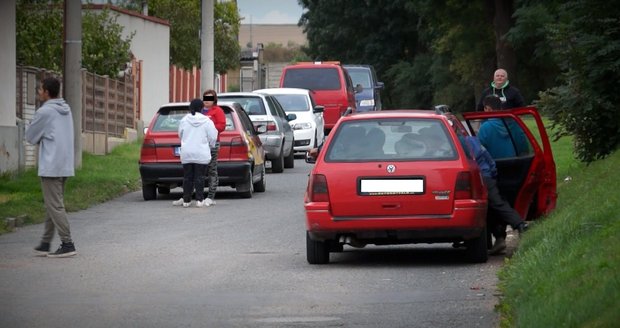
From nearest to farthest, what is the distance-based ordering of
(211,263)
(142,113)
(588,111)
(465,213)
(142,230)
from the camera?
(465,213)
(211,263)
(142,230)
(588,111)
(142,113)

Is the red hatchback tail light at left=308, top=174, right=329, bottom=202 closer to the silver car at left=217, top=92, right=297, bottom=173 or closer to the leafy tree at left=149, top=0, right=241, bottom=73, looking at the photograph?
the silver car at left=217, top=92, right=297, bottom=173

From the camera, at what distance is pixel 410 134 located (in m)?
14.3

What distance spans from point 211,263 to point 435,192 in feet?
7.66

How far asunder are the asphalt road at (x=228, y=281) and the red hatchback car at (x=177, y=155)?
3.68m

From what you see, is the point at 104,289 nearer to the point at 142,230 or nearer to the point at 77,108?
the point at 142,230

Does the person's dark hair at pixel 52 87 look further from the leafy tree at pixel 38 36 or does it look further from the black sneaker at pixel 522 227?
the leafy tree at pixel 38 36

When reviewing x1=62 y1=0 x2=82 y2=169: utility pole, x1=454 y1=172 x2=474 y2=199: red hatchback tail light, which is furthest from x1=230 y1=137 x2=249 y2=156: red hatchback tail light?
x1=454 y1=172 x2=474 y2=199: red hatchback tail light

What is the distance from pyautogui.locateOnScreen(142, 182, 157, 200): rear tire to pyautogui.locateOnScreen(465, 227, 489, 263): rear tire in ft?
33.6

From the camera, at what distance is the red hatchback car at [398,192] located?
13711mm

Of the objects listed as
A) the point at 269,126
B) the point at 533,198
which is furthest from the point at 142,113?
the point at 533,198

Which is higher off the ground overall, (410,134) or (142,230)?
(410,134)

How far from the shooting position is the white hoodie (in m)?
21.8

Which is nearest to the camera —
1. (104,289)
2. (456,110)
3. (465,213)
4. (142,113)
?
(104,289)

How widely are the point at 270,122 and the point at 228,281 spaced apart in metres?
16.6
